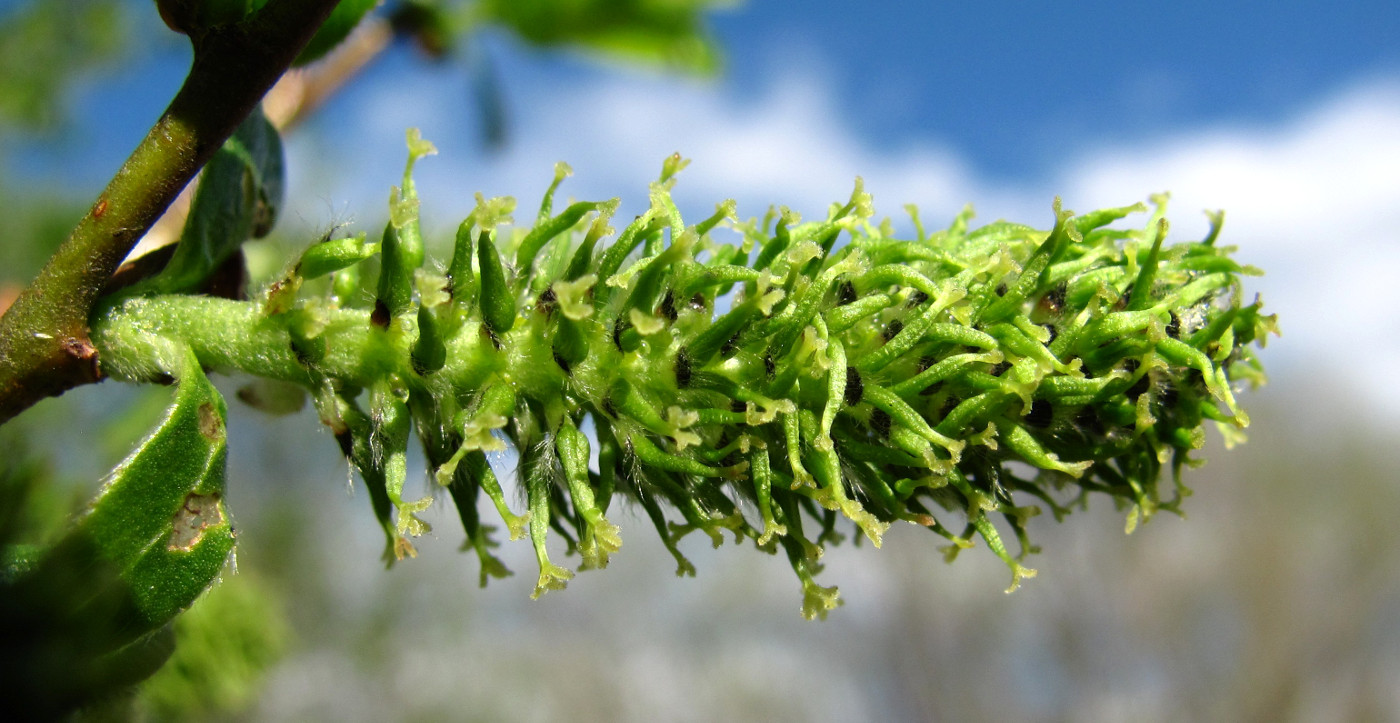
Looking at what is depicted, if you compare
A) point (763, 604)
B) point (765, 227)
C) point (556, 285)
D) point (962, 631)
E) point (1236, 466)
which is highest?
point (1236, 466)

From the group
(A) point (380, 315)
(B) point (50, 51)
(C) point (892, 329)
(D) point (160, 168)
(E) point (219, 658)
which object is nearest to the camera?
(D) point (160, 168)

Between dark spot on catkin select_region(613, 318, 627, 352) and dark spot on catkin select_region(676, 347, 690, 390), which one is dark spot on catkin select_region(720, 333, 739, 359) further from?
dark spot on catkin select_region(613, 318, 627, 352)

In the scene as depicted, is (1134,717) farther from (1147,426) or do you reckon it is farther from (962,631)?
(1147,426)

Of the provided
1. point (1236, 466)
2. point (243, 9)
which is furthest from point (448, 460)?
point (1236, 466)

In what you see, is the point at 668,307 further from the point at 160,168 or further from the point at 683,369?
the point at 160,168

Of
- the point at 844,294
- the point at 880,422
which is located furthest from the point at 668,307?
the point at 880,422

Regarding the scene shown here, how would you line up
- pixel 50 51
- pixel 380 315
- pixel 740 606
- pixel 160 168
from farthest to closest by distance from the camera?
pixel 740 606 → pixel 50 51 → pixel 380 315 → pixel 160 168

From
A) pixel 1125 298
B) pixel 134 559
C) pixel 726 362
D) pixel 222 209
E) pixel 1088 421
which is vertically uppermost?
pixel 1125 298
